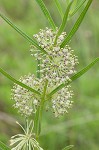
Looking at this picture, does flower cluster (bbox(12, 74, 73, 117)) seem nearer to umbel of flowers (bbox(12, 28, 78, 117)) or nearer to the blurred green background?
umbel of flowers (bbox(12, 28, 78, 117))

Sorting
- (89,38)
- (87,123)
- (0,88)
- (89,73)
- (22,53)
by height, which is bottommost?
(87,123)

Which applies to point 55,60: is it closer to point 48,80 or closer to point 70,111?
point 48,80

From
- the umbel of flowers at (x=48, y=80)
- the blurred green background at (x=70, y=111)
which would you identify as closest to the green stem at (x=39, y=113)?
the umbel of flowers at (x=48, y=80)

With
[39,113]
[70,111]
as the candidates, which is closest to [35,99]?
[39,113]

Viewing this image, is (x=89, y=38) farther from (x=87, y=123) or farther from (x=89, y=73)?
(x=87, y=123)

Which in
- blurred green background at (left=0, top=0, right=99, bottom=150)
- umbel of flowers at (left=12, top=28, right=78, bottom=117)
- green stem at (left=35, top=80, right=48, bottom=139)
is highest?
blurred green background at (left=0, top=0, right=99, bottom=150)

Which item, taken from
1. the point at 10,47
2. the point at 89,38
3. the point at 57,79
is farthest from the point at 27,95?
the point at 89,38

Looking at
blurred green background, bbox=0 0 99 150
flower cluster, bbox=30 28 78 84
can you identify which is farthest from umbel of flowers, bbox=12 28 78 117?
blurred green background, bbox=0 0 99 150

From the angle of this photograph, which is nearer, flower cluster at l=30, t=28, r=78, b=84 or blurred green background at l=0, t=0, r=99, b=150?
flower cluster at l=30, t=28, r=78, b=84

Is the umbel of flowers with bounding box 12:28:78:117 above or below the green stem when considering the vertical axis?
above
